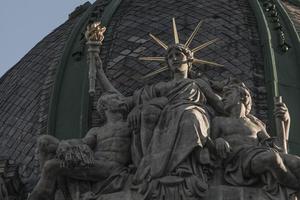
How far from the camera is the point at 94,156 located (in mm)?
33594

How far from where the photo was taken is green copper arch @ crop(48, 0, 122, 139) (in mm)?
37969

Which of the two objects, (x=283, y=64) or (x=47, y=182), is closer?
(x=47, y=182)

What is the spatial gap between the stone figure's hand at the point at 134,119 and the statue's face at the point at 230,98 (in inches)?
57.3

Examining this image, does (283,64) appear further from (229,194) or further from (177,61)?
(229,194)

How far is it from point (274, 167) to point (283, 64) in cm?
705

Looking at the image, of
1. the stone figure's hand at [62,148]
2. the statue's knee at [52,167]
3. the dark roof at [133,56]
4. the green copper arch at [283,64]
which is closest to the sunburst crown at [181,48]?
the dark roof at [133,56]

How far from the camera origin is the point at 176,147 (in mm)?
32844

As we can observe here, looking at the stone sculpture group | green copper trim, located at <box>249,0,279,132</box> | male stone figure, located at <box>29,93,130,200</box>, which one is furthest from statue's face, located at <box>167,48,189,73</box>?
green copper trim, located at <box>249,0,279,132</box>

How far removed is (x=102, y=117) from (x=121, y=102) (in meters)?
0.83

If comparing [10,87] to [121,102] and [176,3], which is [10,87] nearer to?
[176,3]

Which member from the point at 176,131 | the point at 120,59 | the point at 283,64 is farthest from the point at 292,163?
the point at 120,59

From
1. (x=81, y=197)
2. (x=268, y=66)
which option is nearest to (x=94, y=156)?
(x=81, y=197)

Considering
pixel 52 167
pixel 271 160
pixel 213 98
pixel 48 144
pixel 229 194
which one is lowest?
pixel 229 194

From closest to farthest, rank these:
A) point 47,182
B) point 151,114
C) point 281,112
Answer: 1. point 151,114
2. point 47,182
3. point 281,112
